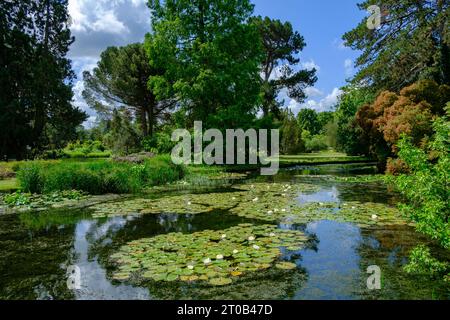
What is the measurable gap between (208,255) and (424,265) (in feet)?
9.80

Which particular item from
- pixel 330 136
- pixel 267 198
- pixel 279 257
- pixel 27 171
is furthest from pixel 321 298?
pixel 330 136

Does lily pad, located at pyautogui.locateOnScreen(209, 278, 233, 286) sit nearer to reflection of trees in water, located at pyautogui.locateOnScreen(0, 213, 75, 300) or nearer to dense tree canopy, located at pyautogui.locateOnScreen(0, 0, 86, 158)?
reflection of trees in water, located at pyautogui.locateOnScreen(0, 213, 75, 300)

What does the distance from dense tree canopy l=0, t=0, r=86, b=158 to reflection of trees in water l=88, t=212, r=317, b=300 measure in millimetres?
23242

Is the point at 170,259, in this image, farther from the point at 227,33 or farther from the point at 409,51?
the point at 227,33

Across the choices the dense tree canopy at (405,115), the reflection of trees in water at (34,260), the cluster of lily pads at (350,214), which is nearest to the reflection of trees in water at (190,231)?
the reflection of trees in water at (34,260)

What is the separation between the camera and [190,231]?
726 cm

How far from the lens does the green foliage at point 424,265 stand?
14.7 feet

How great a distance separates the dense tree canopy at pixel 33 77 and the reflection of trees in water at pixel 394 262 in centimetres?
2737

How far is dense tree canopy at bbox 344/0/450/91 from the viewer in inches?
713

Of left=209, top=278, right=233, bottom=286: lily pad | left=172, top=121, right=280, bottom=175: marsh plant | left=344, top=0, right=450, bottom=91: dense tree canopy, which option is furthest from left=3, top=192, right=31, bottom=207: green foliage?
left=344, top=0, right=450, bottom=91: dense tree canopy

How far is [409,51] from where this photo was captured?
18828 mm

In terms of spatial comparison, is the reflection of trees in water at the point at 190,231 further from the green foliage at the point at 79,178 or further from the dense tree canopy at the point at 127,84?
the dense tree canopy at the point at 127,84

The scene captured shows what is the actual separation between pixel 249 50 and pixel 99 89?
1770 cm

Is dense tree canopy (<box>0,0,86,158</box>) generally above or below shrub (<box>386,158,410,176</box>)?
above
